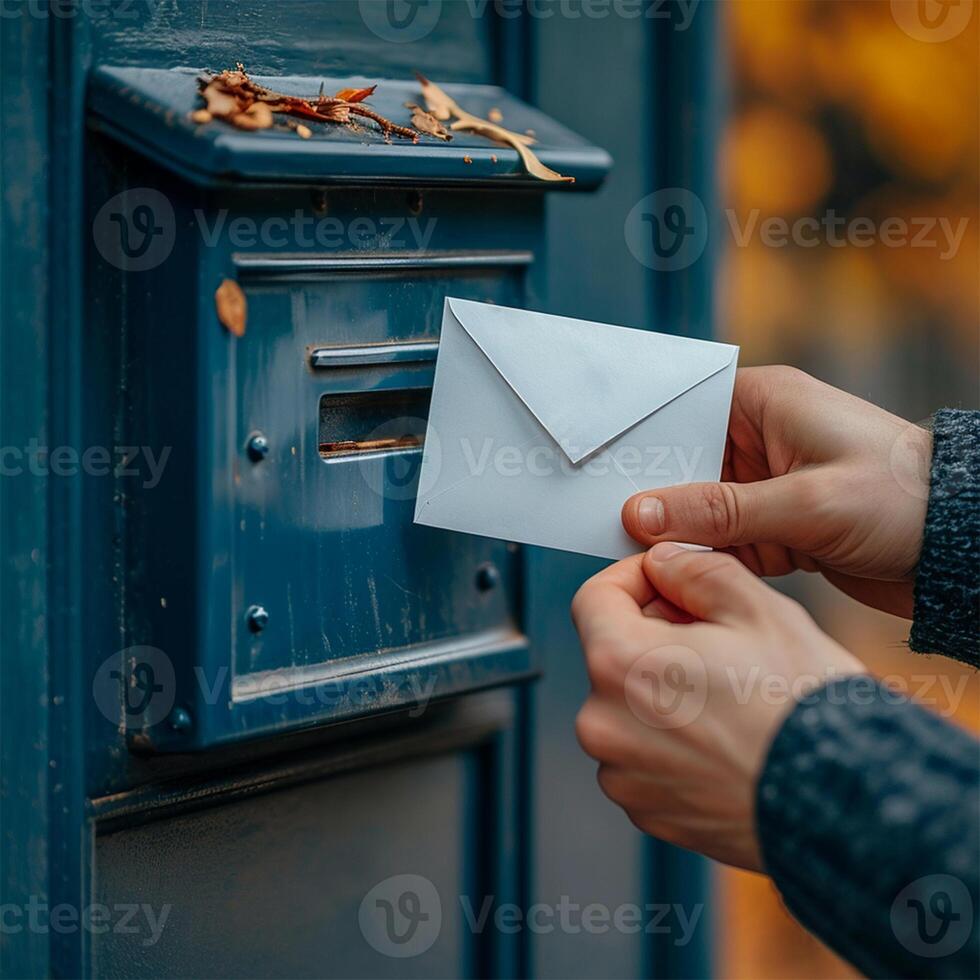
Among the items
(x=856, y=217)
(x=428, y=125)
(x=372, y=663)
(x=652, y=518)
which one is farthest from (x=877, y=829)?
(x=856, y=217)

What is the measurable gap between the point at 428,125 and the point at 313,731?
0.63 metres

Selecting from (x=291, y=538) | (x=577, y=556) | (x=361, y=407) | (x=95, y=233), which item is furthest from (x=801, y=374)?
(x=95, y=233)

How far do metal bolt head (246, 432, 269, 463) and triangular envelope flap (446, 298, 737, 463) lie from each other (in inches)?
9.0

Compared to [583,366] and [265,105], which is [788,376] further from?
[265,105]

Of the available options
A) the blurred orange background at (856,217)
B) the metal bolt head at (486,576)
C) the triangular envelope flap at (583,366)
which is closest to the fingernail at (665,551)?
the triangular envelope flap at (583,366)

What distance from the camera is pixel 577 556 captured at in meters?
1.66

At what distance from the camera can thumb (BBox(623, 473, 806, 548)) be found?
4.07 ft

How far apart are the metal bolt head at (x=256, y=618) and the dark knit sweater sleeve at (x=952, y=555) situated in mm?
676

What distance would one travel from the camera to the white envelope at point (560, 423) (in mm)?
1240

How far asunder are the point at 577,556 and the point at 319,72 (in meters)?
0.69

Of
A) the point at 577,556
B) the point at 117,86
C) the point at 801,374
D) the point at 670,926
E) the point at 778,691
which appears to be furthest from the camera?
the point at 670,926

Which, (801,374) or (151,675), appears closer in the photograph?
(151,675)

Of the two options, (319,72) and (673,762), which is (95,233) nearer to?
(319,72)

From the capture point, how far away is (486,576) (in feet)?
4.50
